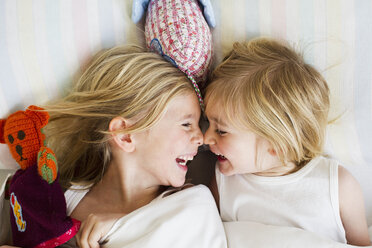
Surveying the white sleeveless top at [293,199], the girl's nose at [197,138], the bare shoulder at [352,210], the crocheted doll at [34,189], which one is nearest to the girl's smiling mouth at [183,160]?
the girl's nose at [197,138]

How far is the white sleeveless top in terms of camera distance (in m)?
1.04

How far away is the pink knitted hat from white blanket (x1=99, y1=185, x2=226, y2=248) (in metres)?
0.31

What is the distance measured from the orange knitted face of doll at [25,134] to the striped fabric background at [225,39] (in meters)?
0.06

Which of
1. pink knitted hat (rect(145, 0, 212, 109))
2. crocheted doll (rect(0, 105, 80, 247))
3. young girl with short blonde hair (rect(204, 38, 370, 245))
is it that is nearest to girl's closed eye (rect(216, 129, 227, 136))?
young girl with short blonde hair (rect(204, 38, 370, 245))

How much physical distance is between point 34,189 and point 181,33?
0.57 metres

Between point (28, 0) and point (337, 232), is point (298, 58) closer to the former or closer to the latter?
point (337, 232)

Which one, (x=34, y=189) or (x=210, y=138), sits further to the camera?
(x=210, y=138)

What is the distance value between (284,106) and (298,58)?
167mm

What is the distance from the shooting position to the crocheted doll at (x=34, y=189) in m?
0.92

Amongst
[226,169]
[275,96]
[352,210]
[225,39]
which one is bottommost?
[352,210]

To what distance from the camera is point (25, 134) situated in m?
1.00

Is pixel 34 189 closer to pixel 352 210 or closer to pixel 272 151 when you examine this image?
pixel 272 151

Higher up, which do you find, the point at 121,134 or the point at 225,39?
the point at 225,39

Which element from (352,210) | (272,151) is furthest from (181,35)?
(352,210)
